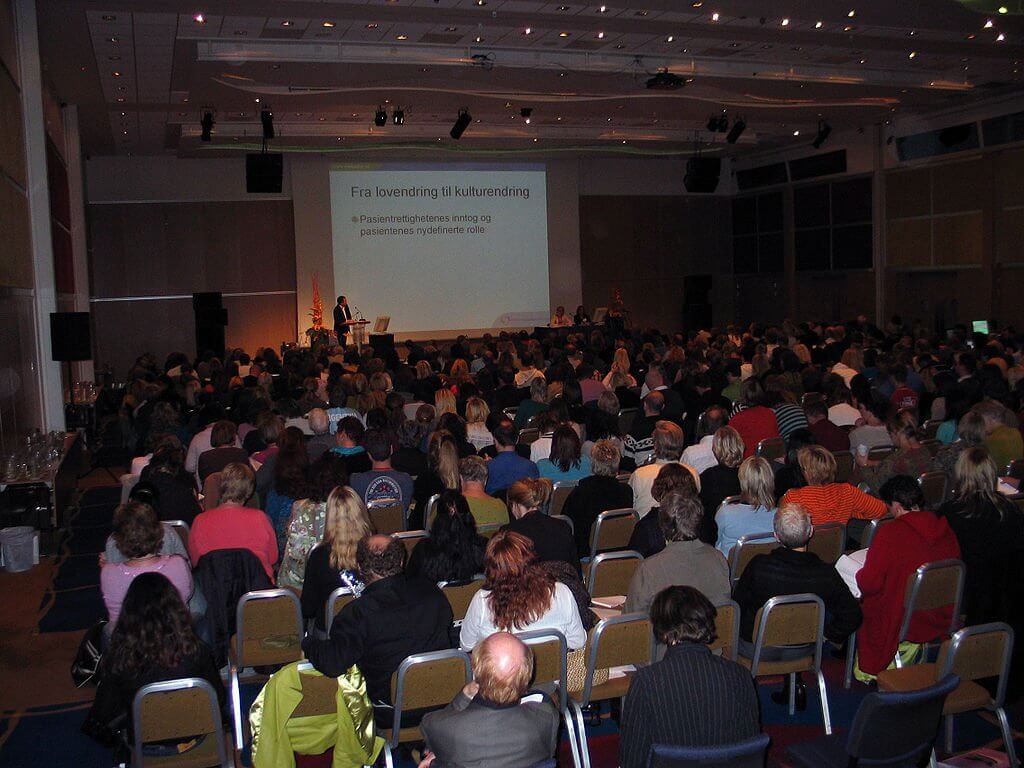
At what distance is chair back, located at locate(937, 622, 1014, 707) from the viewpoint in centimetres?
358

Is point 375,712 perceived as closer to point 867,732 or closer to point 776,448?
point 867,732

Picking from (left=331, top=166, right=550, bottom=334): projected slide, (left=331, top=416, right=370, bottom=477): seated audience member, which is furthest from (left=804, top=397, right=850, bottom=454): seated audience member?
(left=331, top=166, right=550, bottom=334): projected slide

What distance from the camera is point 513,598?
385cm

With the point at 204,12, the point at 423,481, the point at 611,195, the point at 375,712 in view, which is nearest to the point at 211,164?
the point at 611,195

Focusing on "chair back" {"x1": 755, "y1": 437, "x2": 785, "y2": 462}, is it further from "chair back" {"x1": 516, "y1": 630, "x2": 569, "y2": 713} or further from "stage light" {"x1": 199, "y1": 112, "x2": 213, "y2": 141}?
"stage light" {"x1": 199, "y1": 112, "x2": 213, "y2": 141}

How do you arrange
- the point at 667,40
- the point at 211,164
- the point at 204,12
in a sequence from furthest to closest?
the point at 211,164
the point at 667,40
the point at 204,12

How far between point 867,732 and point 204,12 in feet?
33.8

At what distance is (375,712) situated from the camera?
3.79m

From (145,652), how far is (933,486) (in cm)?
501

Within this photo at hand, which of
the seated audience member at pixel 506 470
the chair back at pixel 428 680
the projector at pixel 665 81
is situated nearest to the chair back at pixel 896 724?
the chair back at pixel 428 680

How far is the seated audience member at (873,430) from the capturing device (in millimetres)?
7492

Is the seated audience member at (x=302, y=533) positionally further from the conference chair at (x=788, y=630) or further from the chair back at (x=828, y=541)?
the chair back at (x=828, y=541)

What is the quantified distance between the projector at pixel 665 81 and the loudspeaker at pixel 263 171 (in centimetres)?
745

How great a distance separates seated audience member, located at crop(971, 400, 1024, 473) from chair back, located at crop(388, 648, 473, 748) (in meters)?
4.84
